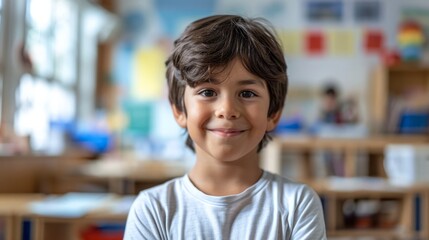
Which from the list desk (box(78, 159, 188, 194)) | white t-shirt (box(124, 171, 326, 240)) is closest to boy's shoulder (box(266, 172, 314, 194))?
white t-shirt (box(124, 171, 326, 240))

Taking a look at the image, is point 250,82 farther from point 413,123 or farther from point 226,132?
point 413,123

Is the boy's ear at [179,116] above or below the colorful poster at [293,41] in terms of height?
below

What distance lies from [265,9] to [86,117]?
6.10 feet

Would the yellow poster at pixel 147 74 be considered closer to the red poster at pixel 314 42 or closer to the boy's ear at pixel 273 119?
the red poster at pixel 314 42

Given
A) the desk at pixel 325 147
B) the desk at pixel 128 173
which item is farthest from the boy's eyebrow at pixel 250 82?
the desk at pixel 128 173

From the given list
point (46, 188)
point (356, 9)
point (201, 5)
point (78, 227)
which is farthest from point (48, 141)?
point (356, 9)

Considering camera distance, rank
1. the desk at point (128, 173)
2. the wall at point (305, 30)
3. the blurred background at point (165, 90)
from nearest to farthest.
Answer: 1. the blurred background at point (165, 90)
2. the desk at point (128, 173)
3. the wall at point (305, 30)

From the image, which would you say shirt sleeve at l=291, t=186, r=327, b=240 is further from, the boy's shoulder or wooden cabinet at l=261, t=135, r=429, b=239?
wooden cabinet at l=261, t=135, r=429, b=239

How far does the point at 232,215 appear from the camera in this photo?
2.77 feet

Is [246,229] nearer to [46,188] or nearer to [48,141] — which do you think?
[46,188]

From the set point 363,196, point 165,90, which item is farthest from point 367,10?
point 363,196

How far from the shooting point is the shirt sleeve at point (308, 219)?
0.83m

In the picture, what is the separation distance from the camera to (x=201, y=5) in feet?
16.8

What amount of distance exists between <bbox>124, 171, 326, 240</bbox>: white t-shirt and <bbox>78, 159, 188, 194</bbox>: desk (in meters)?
2.87
